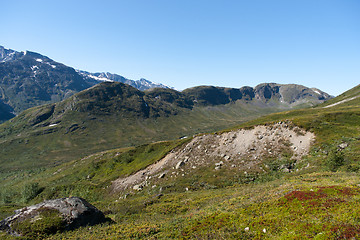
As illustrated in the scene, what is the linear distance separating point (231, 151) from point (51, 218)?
47695 millimetres

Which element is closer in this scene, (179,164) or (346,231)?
(346,231)

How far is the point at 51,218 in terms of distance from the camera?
24516 millimetres

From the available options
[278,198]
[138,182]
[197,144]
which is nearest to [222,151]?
[197,144]

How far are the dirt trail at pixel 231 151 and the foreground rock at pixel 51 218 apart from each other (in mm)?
28528

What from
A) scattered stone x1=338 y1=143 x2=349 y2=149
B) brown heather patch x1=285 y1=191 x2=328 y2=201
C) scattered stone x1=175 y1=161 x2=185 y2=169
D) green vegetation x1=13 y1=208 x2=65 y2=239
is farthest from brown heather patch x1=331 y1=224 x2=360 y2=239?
scattered stone x1=175 y1=161 x2=185 y2=169

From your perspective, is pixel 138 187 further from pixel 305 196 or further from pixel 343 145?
pixel 343 145

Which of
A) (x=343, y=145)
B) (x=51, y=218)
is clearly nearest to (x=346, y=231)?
(x=51, y=218)

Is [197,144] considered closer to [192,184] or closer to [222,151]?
[222,151]

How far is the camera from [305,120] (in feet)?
207

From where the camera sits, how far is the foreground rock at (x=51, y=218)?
2303 centimetres

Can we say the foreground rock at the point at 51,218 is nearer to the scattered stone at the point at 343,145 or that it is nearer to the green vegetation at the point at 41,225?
the green vegetation at the point at 41,225

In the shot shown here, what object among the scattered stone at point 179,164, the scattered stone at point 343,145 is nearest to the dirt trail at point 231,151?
the scattered stone at point 179,164

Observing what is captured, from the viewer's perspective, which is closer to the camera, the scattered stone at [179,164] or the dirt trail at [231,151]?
the dirt trail at [231,151]

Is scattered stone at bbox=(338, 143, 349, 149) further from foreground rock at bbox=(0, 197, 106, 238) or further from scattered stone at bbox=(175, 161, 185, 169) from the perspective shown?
foreground rock at bbox=(0, 197, 106, 238)
